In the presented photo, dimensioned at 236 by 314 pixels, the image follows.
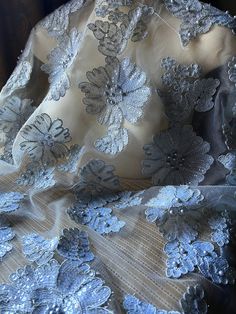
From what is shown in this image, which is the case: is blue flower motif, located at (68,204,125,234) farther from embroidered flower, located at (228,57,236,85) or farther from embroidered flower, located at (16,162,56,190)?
embroidered flower, located at (228,57,236,85)

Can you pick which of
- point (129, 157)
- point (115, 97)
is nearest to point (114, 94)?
point (115, 97)

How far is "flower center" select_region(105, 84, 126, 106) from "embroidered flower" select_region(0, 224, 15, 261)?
1.13 feet

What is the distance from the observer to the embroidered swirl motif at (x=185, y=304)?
0.70 metres

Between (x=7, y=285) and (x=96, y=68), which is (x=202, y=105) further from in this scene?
(x=7, y=285)

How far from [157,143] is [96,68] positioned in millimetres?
216

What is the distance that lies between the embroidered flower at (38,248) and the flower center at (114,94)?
33 centimetres

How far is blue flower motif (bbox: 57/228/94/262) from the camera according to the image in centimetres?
80

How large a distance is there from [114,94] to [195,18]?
0.24 metres

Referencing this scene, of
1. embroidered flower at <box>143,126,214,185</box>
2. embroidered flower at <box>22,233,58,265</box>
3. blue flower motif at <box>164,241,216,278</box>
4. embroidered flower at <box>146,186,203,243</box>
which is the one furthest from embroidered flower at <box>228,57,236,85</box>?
embroidered flower at <box>22,233,58,265</box>

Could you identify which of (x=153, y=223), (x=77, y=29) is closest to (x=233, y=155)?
(x=153, y=223)

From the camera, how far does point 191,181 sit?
96 cm

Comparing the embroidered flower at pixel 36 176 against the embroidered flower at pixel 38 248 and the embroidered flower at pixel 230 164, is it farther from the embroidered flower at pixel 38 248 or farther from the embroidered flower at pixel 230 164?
the embroidered flower at pixel 230 164

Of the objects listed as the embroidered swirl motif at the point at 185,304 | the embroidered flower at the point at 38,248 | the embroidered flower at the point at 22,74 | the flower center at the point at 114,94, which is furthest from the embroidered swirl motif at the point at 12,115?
the embroidered swirl motif at the point at 185,304

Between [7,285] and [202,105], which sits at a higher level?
[202,105]
